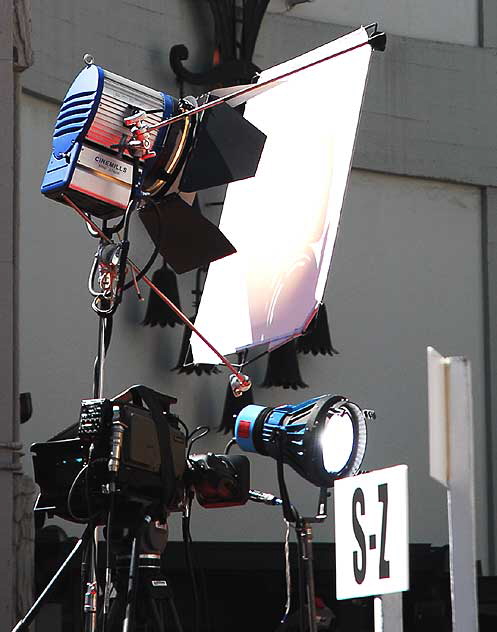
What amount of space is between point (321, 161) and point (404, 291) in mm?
4598

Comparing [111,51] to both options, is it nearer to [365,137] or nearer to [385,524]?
[365,137]

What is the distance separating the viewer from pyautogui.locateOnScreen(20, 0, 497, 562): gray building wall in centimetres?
652

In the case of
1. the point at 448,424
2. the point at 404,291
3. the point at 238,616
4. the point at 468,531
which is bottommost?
the point at 238,616

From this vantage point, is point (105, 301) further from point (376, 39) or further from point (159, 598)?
point (376, 39)

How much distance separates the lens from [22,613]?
4.38 metres

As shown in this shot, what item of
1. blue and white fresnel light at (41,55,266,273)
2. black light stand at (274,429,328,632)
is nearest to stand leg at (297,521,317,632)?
black light stand at (274,429,328,632)

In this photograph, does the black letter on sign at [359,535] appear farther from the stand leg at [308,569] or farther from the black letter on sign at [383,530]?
the stand leg at [308,569]

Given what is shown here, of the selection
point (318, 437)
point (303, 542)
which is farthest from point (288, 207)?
point (303, 542)

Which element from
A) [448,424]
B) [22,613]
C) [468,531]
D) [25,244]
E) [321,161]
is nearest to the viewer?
[468,531]

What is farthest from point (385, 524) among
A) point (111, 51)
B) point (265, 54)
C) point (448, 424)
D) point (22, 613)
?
point (265, 54)

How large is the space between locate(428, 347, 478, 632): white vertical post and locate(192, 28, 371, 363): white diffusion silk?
2.43 feet

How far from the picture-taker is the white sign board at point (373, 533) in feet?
8.30

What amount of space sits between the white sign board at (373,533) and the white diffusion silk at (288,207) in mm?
586

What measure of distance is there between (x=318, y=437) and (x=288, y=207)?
0.55m
